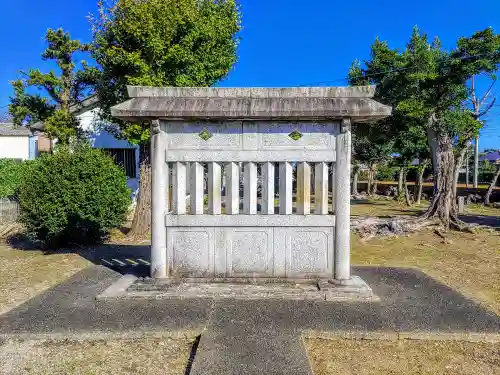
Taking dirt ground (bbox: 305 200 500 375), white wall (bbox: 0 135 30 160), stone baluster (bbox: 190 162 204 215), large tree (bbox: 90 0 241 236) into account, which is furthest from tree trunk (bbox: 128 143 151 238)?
white wall (bbox: 0 135 30 160)

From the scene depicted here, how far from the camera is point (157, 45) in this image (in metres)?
9.66

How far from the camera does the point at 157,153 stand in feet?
18.2

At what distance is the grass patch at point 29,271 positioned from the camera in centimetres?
605

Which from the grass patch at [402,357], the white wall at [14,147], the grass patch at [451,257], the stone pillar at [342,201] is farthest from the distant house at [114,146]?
the grass patch at [402,357]

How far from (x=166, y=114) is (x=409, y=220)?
35.0 feet

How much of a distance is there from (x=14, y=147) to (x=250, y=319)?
86.2 feet

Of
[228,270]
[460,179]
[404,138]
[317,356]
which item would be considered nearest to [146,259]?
[228,270]

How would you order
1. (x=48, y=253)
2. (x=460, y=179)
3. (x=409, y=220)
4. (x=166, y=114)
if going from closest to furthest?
1. (x=166, y=114)
2. (x=48, y=253)
3. (x=409, y=220)
4. (x=460, y=179)

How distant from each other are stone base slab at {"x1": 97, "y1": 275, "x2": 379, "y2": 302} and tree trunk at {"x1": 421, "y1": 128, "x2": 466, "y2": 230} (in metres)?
9.48

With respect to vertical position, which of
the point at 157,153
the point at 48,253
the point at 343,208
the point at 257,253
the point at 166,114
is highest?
the point at 166,114

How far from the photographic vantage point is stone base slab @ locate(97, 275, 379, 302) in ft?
16.9

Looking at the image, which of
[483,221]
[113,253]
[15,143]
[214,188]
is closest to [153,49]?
[113,253]

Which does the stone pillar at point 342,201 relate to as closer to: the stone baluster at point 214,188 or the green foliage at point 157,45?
the stone baluster at point 214,188

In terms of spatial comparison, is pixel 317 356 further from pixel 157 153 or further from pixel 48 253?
pixel 48 253
